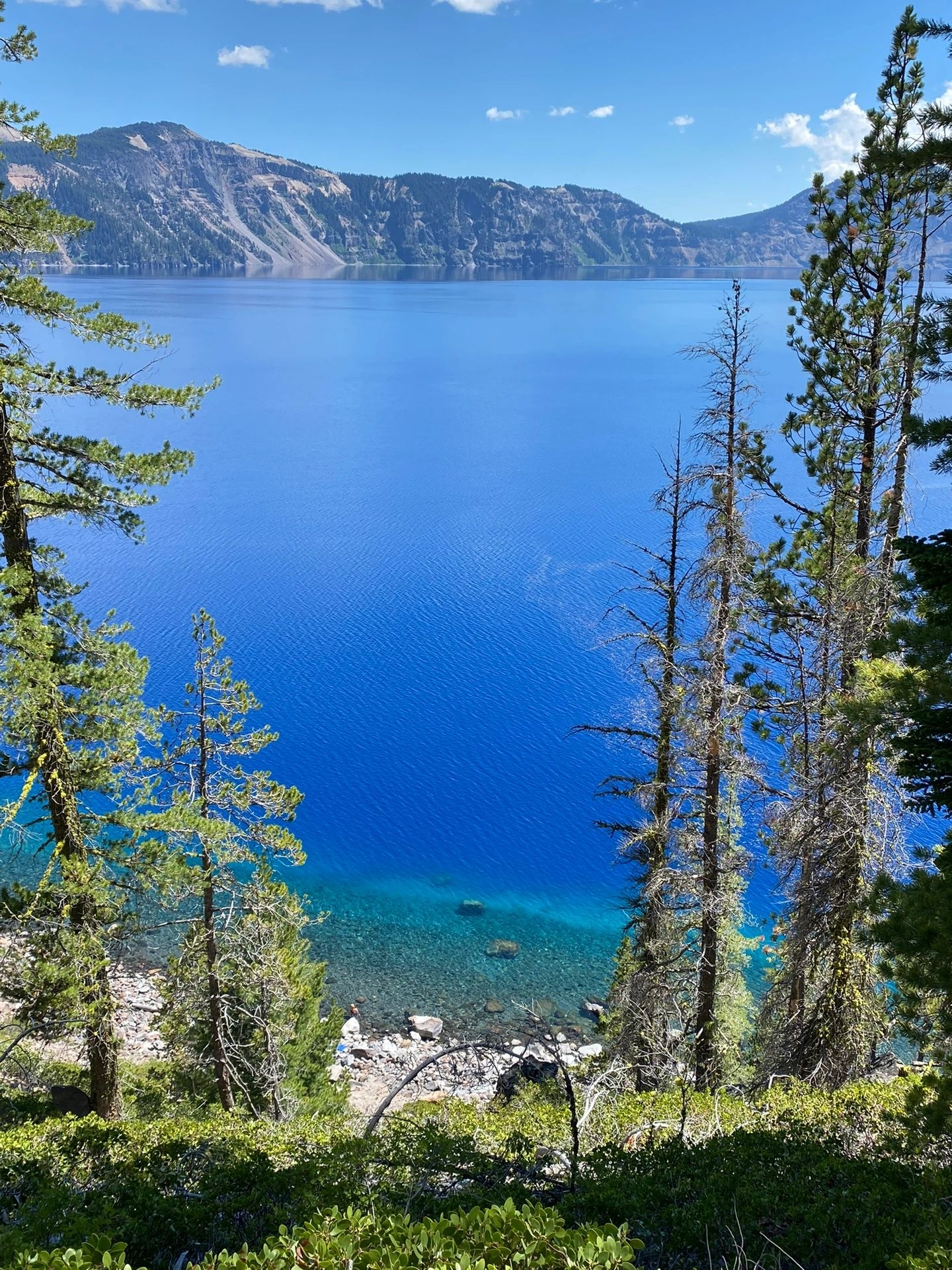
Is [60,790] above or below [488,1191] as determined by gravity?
above

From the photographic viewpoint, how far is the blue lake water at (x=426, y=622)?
2653 cm

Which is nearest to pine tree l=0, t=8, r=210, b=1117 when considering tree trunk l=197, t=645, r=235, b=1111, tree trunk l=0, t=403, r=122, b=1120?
tree trunk l=0, t=403, r=122, b=1120

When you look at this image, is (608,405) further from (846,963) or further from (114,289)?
(114,289)

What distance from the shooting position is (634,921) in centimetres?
1285

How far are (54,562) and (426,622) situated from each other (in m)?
32.6

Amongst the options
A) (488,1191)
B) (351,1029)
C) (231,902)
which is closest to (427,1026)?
(351,1029)

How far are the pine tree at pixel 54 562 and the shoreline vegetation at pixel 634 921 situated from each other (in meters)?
0.04

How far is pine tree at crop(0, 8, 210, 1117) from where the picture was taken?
844 cm

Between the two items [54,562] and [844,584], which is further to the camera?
[844,584]

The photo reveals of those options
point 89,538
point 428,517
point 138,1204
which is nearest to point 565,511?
point 428,517

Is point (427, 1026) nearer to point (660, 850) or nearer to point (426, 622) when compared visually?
point (660, 850)

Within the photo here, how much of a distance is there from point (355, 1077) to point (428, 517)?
39100 millimetres

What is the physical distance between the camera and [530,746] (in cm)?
3403

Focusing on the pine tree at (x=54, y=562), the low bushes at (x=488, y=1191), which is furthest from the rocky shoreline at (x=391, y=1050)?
the pine tree at (x=54, y=562)
